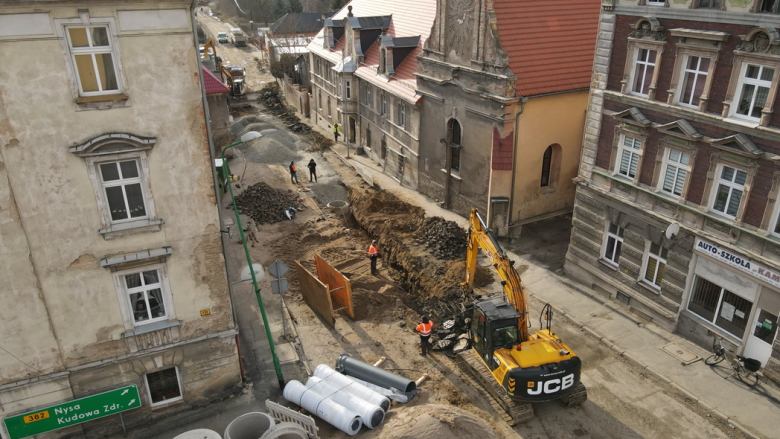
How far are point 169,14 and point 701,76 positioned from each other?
1456 centimetres

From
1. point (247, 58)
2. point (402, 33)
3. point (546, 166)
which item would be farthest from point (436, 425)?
point (247, 58)

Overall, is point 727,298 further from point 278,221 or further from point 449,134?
point 278,221

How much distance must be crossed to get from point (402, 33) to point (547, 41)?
1199 centimetres

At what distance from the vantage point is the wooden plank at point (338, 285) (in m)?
19.1

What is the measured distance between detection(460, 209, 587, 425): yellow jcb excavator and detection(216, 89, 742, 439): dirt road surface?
58 cm

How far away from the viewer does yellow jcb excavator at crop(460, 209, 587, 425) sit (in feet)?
45.6

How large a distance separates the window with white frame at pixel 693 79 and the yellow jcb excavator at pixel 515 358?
734cm

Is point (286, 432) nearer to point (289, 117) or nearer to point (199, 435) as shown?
point (199, 435)

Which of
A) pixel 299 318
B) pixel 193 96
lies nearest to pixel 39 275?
pixel 193 96

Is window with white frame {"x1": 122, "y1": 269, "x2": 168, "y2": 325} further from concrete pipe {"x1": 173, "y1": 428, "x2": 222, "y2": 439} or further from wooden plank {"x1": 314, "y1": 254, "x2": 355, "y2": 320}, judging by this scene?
wooden plank {"x1": 314, "y1": 254, "x2": 355, "y2": 320}

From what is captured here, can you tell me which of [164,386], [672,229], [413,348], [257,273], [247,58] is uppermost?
[672,229]

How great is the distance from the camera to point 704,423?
14.6m

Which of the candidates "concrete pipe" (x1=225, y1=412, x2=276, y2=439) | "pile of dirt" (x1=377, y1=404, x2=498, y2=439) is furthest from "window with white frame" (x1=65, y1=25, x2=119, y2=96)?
"pile of dirt" (x1=377, y1=404, x2=498, y2=439)

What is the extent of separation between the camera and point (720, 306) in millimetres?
16656
